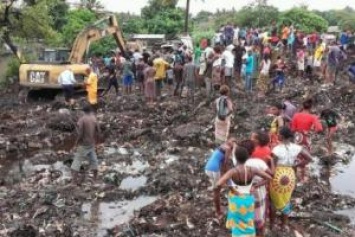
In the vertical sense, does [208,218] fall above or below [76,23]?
below

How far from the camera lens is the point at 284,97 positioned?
1881cm

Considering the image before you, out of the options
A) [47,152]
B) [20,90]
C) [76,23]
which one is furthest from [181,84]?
[76,23]

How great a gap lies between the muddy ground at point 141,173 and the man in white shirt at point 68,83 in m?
0.69

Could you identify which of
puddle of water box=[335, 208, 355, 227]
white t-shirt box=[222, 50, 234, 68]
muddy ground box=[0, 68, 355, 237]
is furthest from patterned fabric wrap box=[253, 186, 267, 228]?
white t-shirt box=[222, 50, 234, 68]

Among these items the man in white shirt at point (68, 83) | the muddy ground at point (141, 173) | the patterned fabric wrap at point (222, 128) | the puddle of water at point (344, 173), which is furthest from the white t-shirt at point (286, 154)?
the man in white shirt at point (68, 83)

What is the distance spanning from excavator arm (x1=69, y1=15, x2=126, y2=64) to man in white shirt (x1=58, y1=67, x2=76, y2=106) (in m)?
2.43

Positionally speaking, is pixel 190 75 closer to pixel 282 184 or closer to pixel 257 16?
pixel 282 184

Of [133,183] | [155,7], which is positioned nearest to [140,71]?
[133,183]

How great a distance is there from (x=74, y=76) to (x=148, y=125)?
17.8 feet

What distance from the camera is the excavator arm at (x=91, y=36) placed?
21672 mm

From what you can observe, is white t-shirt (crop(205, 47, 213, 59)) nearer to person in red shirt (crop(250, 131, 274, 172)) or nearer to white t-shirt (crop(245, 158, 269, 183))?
person in red shirt (crop(250, 131, 274, 172))

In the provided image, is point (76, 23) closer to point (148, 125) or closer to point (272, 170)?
point (148, 125)

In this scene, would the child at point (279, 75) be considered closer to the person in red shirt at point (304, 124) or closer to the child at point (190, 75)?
the child at point (190, 75)

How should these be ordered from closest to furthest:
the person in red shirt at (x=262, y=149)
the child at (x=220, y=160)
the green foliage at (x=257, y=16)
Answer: the person in red shirt at (x=262, y=149) < the child at (x=220, y=160) < the green foliage at (x=257, y=16)
